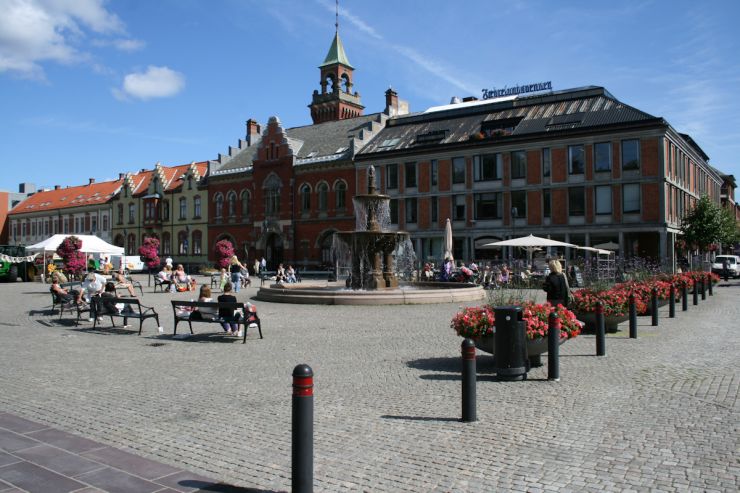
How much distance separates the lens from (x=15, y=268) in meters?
41.1

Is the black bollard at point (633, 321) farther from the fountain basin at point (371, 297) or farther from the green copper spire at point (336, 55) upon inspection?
the green copper spire at point (336, 55)

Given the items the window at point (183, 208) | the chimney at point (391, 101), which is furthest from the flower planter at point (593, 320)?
the window at point (183, 208)

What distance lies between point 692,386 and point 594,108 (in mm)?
38305

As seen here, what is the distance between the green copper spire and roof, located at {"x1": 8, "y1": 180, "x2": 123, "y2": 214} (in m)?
28.7

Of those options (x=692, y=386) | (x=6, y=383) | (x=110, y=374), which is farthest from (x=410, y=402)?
(x=6, y=383)

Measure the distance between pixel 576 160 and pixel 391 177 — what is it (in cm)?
1449

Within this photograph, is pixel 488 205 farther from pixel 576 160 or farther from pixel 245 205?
pixel 245 205

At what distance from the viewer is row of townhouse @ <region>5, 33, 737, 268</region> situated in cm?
4016

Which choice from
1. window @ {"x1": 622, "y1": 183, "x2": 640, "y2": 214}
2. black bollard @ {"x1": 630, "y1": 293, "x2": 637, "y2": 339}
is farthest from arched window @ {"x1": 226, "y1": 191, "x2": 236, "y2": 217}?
black bollard @ {"x1": 630, "y1": 293, "x2": 637, "y2": 339}

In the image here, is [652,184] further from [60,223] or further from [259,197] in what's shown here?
[60,223]

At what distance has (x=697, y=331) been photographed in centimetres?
1383

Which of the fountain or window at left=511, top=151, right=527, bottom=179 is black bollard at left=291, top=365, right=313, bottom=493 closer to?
the fountain

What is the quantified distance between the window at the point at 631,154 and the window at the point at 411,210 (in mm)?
15644

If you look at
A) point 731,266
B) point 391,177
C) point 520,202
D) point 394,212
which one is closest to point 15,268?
point 394,212
